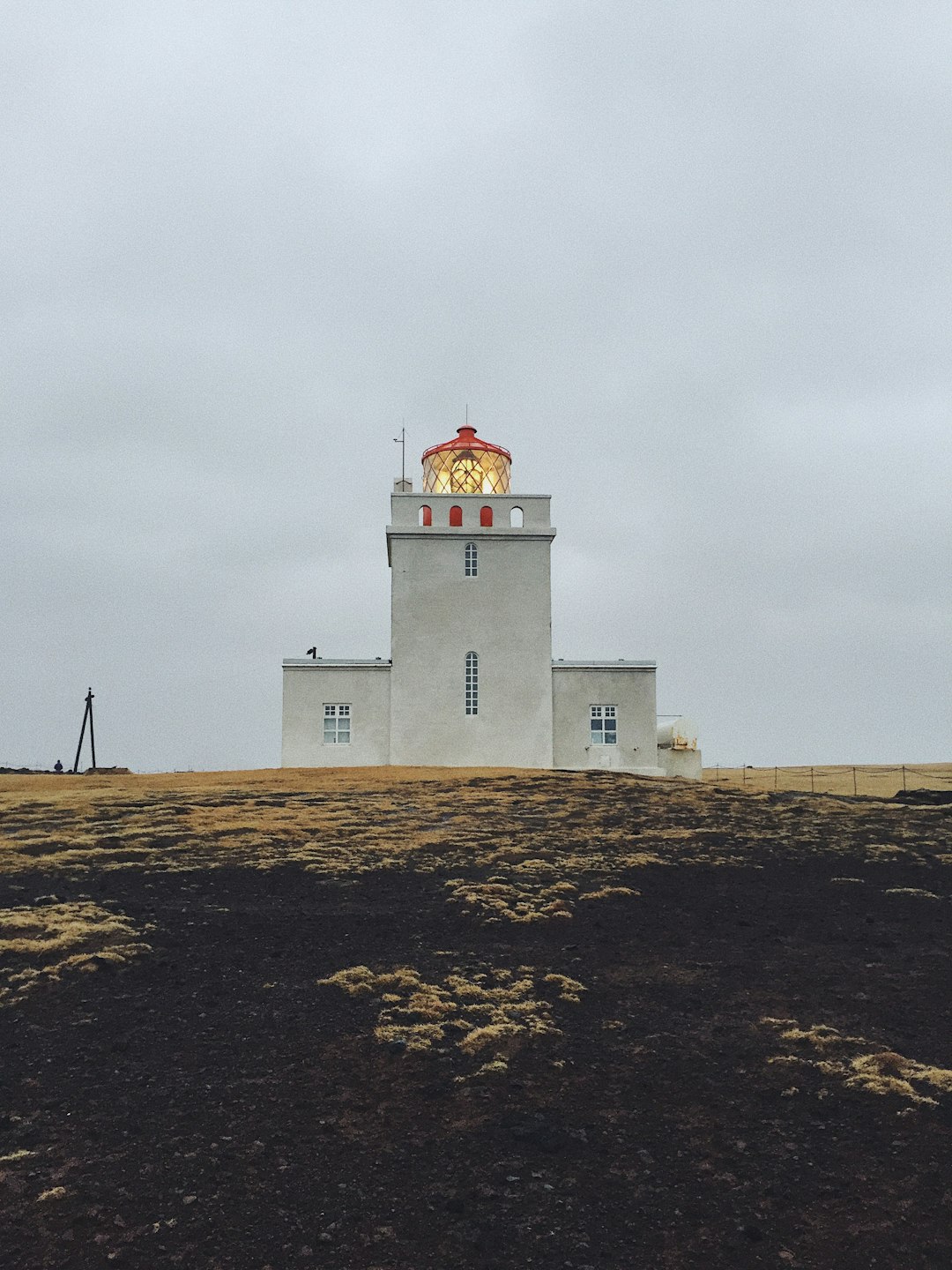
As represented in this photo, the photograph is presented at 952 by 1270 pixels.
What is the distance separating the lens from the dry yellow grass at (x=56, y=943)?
9.70 metres

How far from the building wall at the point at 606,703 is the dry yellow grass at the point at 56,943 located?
22866mm

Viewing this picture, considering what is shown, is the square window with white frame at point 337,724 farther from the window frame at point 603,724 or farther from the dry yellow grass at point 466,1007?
the dry yellow grass at point 466,1007

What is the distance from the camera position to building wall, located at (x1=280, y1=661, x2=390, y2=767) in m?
33.2

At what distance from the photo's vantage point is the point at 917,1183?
20.6 ft

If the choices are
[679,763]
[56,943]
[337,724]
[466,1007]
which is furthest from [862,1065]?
[679,763]

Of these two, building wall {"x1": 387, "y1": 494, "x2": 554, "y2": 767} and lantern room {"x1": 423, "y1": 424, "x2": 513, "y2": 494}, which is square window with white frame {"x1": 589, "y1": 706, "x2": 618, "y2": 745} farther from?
lantern room {"x1": 423, "y1": 424, "x2": 513, "y2": 494}

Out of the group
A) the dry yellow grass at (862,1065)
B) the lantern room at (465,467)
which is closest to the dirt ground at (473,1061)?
the dry yellow grass at (862,1065)

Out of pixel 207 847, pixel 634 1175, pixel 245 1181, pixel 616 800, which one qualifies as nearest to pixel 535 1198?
pixel 634 1175

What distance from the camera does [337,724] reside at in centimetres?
3334

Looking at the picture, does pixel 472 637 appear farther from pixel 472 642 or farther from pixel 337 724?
pixel 337 724

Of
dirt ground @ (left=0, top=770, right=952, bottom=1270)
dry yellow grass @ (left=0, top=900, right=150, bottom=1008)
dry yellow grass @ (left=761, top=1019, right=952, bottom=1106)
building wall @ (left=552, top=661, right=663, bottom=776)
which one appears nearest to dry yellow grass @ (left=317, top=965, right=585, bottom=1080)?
dirt ground @ (left=0, top=770, right=952, bottom=1270)

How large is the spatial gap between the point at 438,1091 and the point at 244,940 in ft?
14.2

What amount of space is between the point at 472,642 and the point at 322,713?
19.7 ft

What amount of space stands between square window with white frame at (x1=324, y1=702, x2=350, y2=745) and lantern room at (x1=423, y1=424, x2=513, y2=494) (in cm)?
923
